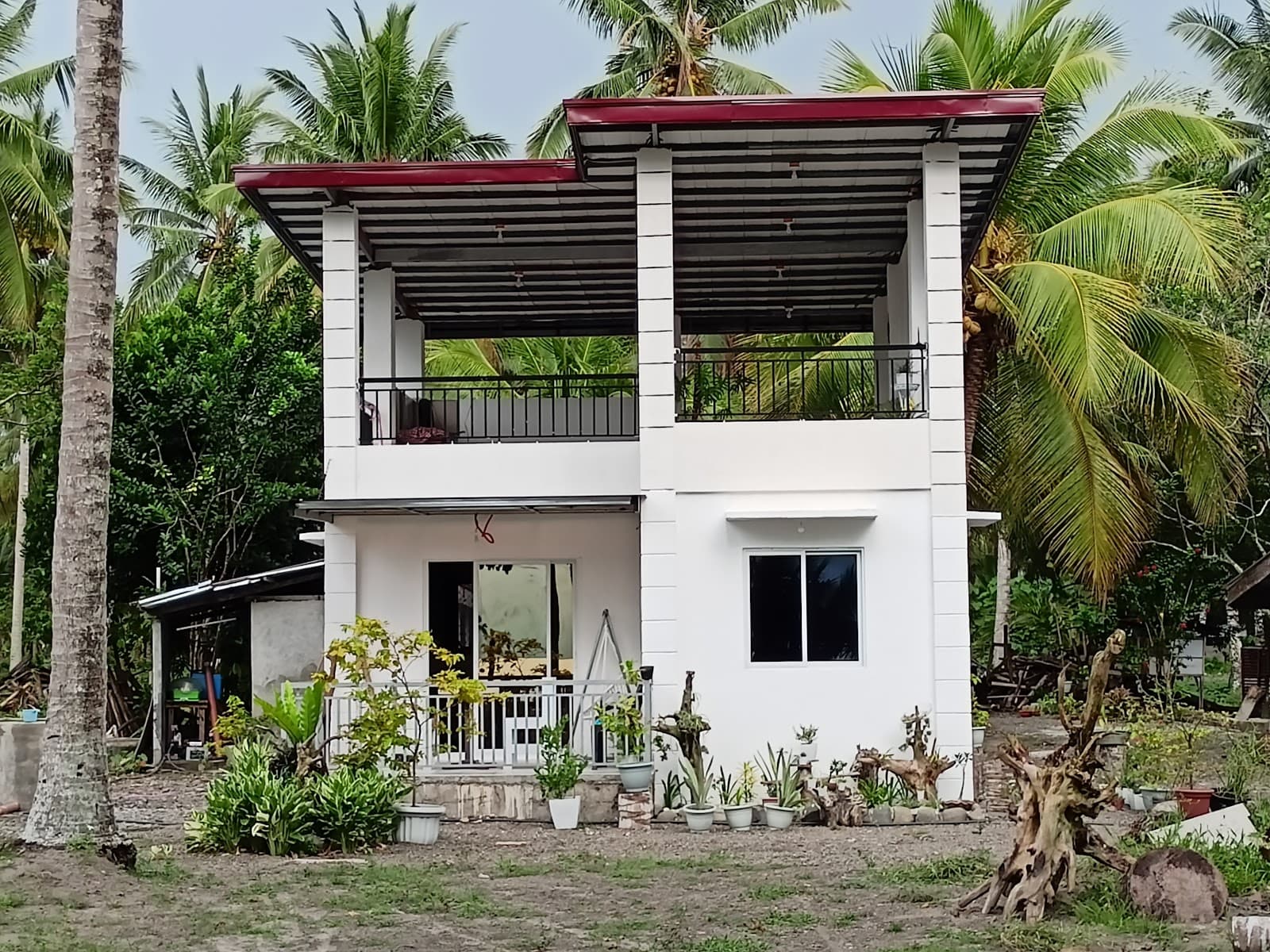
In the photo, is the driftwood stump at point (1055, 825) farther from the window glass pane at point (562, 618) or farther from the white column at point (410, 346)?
the white column at point (410, 346)

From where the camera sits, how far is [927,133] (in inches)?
536

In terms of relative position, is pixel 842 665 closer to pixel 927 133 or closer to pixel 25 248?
pixel 927 133

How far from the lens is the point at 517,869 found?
11.1m

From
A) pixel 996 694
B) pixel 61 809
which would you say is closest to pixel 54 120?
pixel 996 694

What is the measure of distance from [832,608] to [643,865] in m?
3.66

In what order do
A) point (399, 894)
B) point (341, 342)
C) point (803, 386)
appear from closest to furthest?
point (399, 894)
point (341, 342)
point (803, 386)

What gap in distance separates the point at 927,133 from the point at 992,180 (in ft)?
4.67

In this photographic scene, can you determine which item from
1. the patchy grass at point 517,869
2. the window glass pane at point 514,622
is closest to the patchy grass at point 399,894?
the patchy grass at point 517,869

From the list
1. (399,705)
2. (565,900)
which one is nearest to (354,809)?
(399,705)

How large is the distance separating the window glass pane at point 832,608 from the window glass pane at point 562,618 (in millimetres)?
2820

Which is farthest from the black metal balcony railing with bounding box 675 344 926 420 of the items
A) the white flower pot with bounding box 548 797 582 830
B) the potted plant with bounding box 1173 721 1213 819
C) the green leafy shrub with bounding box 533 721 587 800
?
the white flower pot with bounding box 548 797 582 830

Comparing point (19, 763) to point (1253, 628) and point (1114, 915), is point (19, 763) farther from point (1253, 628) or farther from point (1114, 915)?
point (1253, 628)

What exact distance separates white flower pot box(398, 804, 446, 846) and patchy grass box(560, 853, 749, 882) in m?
1.33

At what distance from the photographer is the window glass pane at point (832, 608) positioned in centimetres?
1398
